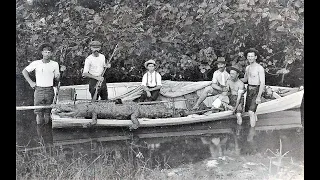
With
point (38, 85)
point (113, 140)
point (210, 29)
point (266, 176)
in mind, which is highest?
point (210, 29)

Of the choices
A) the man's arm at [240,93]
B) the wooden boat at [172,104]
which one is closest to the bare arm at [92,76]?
the wooden boat at [172,104]

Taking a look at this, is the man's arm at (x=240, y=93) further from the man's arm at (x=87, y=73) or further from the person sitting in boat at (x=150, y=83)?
the man's arm at (x=87, y=73)

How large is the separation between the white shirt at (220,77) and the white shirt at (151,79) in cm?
62

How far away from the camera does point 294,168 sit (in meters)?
5.39

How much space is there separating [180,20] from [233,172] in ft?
5.89

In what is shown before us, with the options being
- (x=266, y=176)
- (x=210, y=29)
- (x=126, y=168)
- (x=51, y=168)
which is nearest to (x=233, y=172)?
(x=266, y=176)

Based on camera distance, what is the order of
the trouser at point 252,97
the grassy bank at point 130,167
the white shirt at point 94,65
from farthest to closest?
the trouser at point 252,97 → the white shirt at point 94,65 → the grassy bank at point 130,167

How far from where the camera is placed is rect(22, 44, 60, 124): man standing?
211 inches

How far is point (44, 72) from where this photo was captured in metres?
5.38

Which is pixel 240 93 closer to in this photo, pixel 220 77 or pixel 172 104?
pixel 220 77

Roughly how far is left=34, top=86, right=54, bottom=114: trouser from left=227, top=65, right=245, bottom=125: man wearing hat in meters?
1.99

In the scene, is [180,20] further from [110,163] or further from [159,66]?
[110,163]

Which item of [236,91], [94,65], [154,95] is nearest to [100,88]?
[94,65]

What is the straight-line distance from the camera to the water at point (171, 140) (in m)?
5.32
